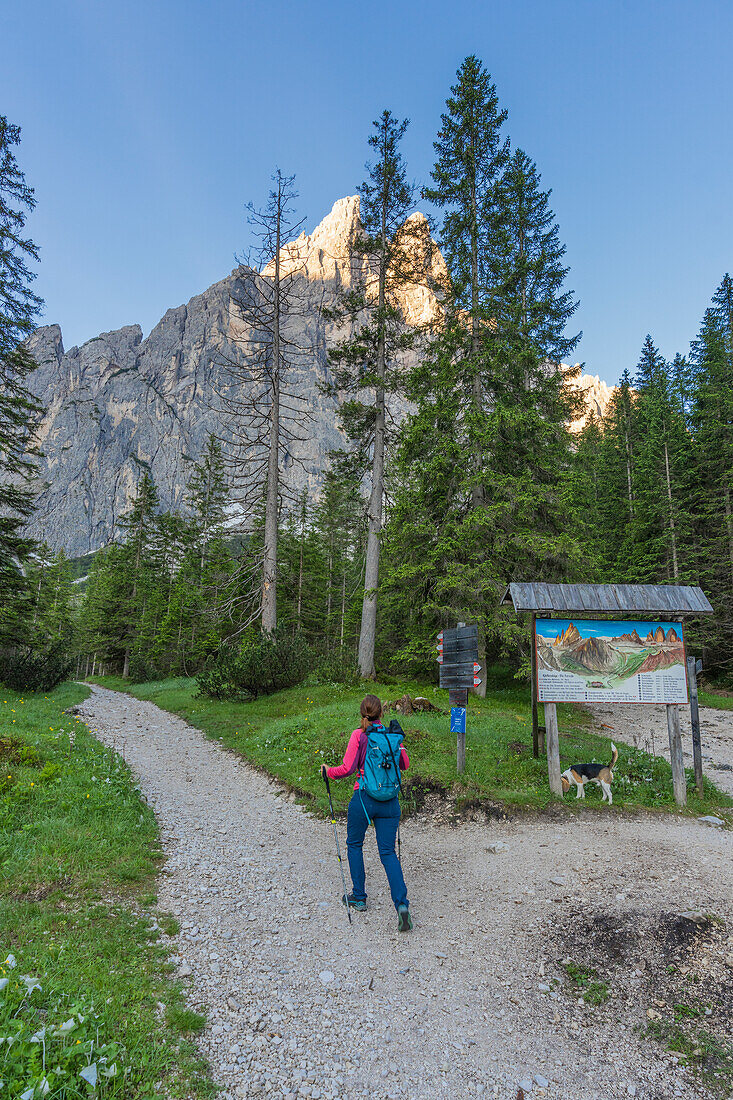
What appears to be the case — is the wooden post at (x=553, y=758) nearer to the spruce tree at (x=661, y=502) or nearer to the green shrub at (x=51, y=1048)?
the green shrub at (x=51, y=1048)

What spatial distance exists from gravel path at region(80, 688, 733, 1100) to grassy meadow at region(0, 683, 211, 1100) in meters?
0.27

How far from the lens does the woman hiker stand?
4391 mm

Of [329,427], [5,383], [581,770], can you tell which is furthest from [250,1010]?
[329,427]

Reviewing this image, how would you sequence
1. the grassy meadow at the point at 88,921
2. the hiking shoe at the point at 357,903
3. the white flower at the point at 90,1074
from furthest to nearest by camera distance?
the hiking shoe at the point at 357,903 < the grassy meadow at the point at 88,921 < the white flower at the point at 90,1074

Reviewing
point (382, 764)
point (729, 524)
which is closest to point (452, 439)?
point (382, 764)

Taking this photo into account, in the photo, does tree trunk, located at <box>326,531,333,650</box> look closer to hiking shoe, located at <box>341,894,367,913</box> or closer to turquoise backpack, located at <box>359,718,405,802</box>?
hiking shoe, located at <box>341,894,367,913</box>

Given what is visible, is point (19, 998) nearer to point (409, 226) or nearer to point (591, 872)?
point (591, 872)

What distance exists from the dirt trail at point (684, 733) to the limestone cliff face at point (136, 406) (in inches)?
4988

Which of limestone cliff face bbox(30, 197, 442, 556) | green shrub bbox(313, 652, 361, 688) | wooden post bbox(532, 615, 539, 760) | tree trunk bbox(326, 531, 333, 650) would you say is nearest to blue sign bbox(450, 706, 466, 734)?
wooden post bbox(532, 615, 539, 760)

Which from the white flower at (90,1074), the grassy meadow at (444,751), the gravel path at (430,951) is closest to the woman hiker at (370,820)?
the gravel path at (430,951)

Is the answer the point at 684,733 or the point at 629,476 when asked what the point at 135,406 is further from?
the point at 684,733

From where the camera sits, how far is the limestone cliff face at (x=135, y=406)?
486 ft

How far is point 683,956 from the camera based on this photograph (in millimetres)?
3934

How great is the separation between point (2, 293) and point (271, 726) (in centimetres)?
1790
